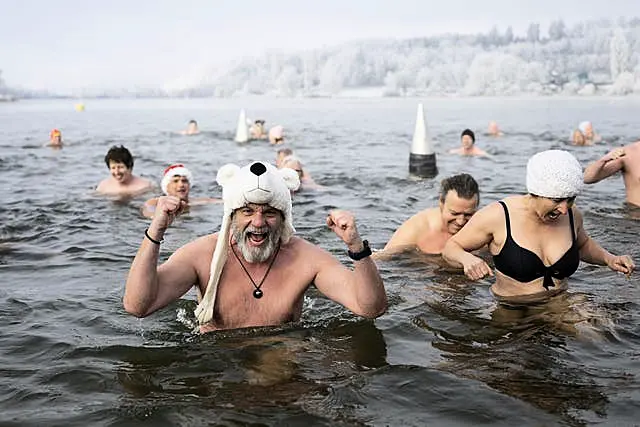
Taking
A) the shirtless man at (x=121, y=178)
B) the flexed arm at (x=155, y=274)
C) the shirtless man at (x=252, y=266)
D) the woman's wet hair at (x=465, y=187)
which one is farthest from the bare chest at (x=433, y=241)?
the shirtless man at (x=121, y=178)

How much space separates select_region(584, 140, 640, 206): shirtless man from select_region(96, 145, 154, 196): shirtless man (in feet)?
22.4

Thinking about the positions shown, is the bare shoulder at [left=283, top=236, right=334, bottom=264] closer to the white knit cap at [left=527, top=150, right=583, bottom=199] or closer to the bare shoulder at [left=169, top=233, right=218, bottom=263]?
the bare shoulder at [left=169, top=233, right=218, bottom=263]

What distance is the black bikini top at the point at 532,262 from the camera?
561cm

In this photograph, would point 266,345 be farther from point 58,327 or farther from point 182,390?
point 58,327

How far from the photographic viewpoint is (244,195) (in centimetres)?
450

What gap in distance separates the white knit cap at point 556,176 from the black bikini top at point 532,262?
495 millimetres

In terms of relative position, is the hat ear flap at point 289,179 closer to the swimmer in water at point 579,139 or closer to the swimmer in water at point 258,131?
the swimmer in water at point 579,139

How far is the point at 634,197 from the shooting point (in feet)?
31.4

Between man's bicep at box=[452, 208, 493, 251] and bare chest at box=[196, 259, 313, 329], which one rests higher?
man's bicep at box=[452, 208, 493, 251]

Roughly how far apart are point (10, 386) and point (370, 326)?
249 cm

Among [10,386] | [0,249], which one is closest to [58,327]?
[10,386]

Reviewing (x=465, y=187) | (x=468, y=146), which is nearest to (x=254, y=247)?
(x=465, y=187)

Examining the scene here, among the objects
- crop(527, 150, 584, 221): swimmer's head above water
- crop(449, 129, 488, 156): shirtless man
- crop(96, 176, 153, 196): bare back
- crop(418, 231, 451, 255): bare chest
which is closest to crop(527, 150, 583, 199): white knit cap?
crop(527, 150, 584, 221): swimmer's head above water

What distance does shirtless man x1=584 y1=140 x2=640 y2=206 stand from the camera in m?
7.89
